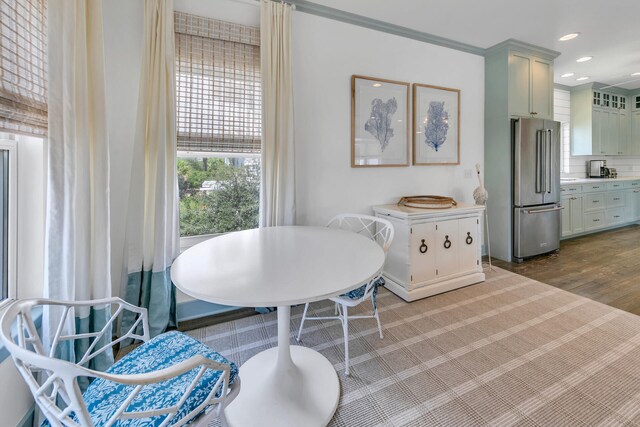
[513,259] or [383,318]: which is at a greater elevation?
[513,259]

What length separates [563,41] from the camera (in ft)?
11.2

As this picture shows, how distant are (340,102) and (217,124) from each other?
1218 millimetres

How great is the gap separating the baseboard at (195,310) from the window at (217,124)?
0.58 m

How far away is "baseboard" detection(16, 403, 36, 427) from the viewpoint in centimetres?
121

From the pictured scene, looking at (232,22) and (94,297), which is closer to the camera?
(94,297)

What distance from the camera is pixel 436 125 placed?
3.34 meters

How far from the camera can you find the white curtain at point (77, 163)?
1.31m

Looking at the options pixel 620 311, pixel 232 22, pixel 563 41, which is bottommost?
pixel 620 311

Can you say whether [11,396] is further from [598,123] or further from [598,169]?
[598,169]

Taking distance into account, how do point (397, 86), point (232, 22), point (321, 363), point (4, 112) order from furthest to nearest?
1. point (397, 86)
2. point (232, 22)
3. point (321, 363)
4. point (4, 112)

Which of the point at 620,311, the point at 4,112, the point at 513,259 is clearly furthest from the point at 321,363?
the point at 513,259

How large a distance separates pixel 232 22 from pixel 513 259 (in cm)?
410

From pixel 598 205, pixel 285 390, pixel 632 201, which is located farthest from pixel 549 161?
pixel 285 390

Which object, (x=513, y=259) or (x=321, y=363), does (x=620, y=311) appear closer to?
(x=513, y=259)
